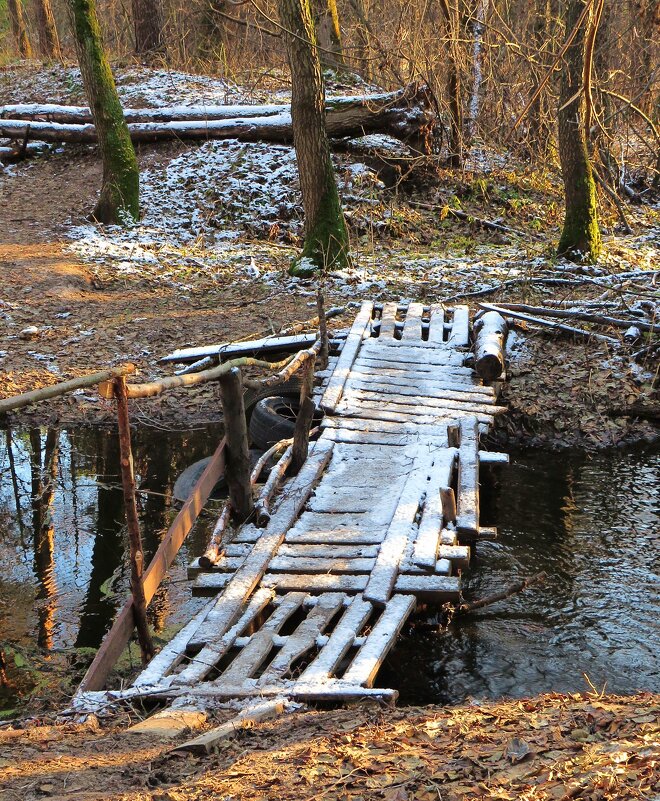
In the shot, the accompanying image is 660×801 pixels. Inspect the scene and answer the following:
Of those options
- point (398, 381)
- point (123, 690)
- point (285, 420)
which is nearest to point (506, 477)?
point (398, 381)

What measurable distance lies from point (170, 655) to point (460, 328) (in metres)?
6.21

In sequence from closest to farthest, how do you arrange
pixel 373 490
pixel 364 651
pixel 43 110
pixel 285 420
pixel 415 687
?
pixel 364 651, pixel 415 687, pixel 373 490, pixel 285 420, pixel 43 110

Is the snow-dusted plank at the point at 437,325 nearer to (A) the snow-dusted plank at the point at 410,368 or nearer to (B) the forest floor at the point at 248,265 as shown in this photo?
(A) the snow-dusted plank at the point at 410,368

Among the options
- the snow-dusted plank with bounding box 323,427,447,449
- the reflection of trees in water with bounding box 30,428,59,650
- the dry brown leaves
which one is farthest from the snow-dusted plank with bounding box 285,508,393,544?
the dry brown leaves

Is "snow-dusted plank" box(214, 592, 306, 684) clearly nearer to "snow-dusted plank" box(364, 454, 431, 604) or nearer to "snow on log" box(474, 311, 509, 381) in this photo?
"snow-dusted plank" box(364, 454, 431, 604)

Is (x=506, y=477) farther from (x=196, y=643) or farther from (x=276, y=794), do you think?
(x=276, y=794)

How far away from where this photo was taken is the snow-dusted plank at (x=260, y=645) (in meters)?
4.56

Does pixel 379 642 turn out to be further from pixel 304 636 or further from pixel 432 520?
pixel 432 520

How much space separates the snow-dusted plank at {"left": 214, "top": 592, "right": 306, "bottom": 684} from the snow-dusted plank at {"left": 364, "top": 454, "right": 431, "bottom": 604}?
46 centimetres

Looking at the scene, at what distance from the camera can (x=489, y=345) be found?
29.6 feet

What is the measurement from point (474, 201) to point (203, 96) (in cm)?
619

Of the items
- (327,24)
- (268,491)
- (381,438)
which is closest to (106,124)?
(327,24)

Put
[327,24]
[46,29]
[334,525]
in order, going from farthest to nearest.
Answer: [46,29], [327,24], [334,525]

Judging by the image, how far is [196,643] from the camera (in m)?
4.86
